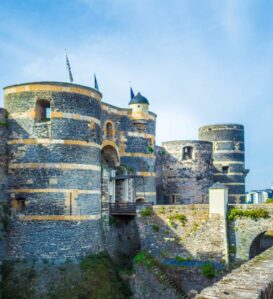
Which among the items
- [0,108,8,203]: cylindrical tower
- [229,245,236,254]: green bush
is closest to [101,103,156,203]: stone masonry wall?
[0,108,8,203]: cylindrical tower

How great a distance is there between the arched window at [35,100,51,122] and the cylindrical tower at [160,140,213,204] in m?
16.7

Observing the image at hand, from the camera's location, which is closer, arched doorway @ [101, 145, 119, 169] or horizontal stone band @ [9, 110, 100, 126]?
horizontal stone band @ [9, 110, 100, 126]

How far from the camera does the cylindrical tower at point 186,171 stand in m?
36.8

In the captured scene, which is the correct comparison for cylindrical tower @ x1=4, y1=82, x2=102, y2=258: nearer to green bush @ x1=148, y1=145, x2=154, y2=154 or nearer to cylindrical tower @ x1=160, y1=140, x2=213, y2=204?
green bush @ x1=148, y1=145, x2=154, y2=154

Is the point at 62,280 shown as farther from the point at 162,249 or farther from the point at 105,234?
the point at 162,249

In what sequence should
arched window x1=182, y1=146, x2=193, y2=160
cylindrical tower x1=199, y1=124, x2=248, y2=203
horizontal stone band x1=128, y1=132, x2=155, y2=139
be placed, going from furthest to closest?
cylindrical tower x1=199, y1=124, x2=248, y2=203 < arched window x1=182, y1=146, x2=193, y2=160 < horizontal stone band x1=128, y1=132, x2=155, y2=139

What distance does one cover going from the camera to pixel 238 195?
42812 mm

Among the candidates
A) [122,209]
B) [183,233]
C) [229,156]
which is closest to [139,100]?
[122,209]

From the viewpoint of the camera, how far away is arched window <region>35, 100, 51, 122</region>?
21.6 meters

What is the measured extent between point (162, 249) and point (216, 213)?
392cm

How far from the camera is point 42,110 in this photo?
72.7 feet

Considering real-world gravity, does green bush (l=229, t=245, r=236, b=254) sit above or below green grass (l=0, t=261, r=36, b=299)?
above

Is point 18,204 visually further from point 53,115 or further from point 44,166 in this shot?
point 53,115

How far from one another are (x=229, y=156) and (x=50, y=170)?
85.5 ft
